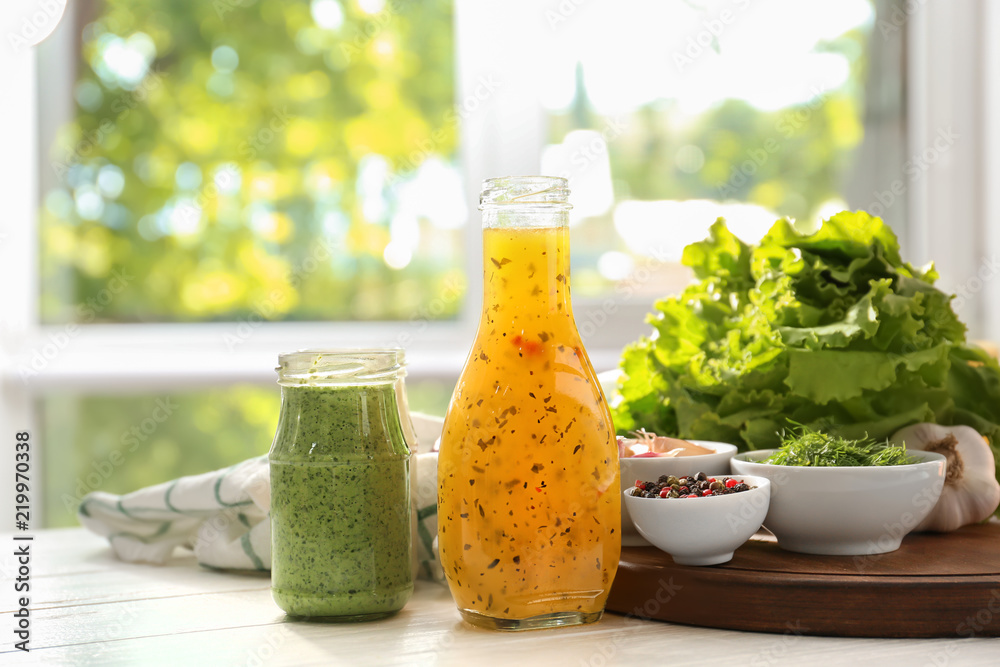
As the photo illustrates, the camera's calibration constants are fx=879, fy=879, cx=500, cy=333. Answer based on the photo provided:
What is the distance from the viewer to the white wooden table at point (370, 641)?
669 mm

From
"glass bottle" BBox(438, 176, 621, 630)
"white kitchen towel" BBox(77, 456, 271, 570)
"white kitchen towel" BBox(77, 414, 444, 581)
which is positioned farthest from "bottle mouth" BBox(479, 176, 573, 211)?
"white kitchen towel" BBox(77, 456, 271, 570)

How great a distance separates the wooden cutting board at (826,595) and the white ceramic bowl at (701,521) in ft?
0.05

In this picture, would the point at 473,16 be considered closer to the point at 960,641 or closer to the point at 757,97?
the point at 757,97

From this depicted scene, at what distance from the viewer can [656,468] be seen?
0.88 meters

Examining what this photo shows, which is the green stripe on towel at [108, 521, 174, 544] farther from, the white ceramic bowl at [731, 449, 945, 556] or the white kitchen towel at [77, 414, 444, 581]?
the white ceramic bowl at [731, 449, 945, 556]

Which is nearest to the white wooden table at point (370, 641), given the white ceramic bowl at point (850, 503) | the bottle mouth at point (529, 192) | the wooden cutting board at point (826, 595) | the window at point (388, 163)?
the wooden cutting board at point (826, 595)

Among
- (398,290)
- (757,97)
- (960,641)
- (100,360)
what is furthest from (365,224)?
(960,641)

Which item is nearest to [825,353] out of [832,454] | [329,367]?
[832,454]

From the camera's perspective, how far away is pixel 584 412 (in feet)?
2.43

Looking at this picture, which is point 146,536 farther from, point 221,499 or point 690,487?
point 690,487

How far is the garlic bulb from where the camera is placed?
93 cm

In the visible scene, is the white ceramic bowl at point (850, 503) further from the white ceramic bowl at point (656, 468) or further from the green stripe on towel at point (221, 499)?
the green stripe on towel at point (221, 499)

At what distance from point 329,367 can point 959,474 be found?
68cm

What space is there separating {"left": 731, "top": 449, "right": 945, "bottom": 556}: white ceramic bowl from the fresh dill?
0.10 ft
